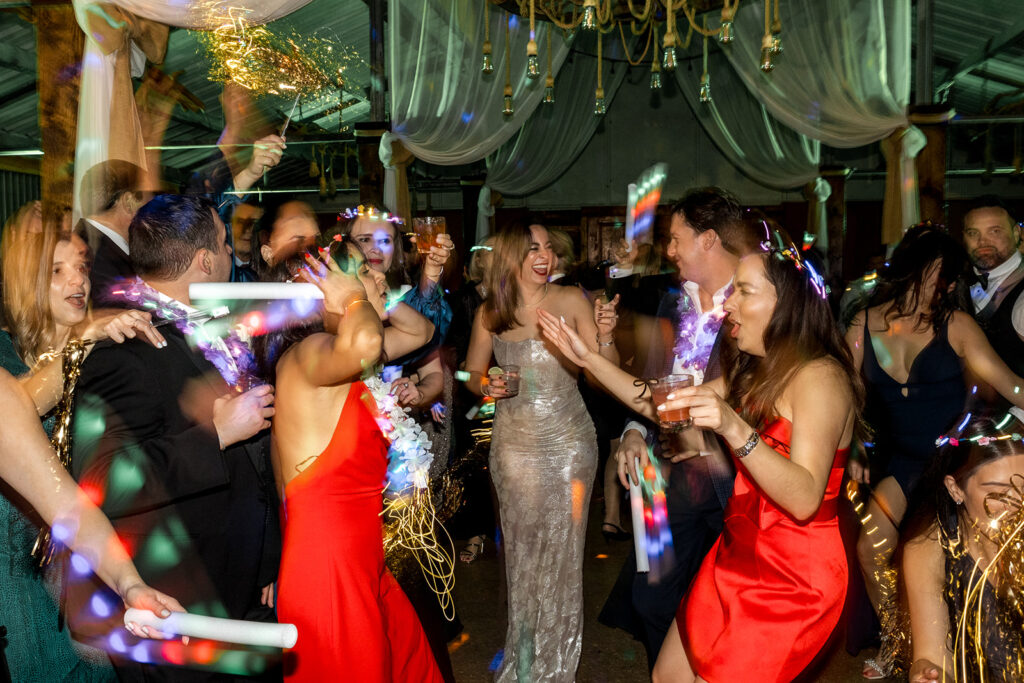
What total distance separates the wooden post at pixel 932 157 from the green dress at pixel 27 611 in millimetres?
5884

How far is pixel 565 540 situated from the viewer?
3057mm

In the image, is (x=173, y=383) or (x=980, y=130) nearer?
(x=173, y=383)

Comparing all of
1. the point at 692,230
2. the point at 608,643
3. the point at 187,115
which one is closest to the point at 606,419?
the point at 608,643

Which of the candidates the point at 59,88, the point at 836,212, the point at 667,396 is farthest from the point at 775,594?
the point at 836,212

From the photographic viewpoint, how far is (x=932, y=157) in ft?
19.0

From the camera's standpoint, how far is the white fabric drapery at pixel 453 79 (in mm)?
5191

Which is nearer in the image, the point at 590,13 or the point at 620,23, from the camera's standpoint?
the point at 590,13

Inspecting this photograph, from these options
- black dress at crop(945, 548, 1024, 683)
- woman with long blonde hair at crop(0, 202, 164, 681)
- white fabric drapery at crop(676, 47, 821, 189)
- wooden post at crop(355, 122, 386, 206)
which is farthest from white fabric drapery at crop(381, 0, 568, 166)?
black dress at crop(945, 548, 1024, 683)

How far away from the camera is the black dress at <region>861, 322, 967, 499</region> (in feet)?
9.75

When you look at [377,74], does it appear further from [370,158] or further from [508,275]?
[508,275]

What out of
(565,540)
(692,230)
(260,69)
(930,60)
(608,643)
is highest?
(930,60)

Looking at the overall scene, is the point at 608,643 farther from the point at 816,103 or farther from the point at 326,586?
the point at 816,103

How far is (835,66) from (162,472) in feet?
18.0

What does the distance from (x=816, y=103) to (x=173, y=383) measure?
17.2ft
